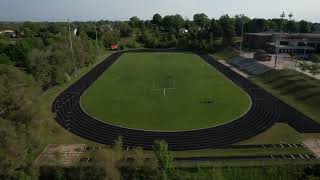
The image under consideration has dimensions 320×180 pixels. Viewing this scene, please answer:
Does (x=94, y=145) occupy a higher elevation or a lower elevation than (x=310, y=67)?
lower

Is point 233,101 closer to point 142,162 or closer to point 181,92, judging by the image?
point 181,92

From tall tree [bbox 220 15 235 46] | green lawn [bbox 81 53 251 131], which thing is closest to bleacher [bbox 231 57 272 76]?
green lawn [bbox 81 53 251 131]

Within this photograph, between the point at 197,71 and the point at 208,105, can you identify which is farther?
the point at 197,71

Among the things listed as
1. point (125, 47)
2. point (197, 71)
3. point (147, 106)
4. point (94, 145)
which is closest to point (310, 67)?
point (197, 71)

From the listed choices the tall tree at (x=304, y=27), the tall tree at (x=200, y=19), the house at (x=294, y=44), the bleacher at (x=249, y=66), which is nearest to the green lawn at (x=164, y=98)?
the bleacher at (x=249, y=66)

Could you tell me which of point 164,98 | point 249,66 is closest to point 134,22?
point 249,66

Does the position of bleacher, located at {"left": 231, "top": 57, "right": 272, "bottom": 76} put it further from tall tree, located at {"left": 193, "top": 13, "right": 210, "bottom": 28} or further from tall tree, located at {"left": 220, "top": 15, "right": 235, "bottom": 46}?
tall tree, located at {"left": 193, "top": 13, "right": 210, "bottom": 28}
